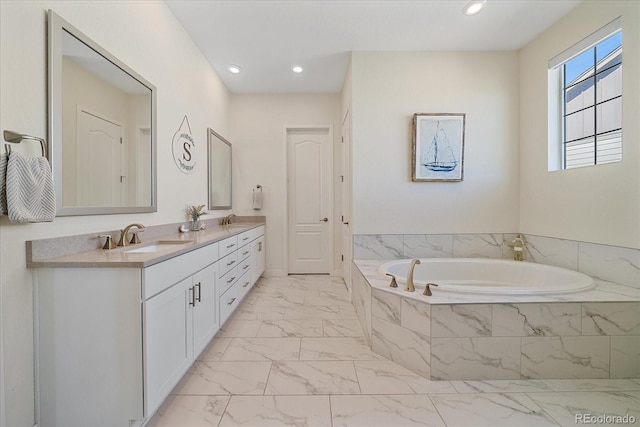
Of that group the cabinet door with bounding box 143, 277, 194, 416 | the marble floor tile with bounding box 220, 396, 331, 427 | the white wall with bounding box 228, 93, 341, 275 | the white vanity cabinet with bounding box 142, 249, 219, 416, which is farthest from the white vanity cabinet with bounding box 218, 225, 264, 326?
the marble floor tile with bounding box 220, 396, 331, 427

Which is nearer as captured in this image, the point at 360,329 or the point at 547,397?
the point at 547,397

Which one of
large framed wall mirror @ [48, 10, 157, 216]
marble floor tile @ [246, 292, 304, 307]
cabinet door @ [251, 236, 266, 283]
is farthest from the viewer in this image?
cabinet door @ [251, 236, 266, 283]

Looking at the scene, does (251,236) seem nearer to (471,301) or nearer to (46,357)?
(46,357)

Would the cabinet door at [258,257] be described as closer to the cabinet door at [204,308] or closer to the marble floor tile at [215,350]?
the marble floor tile at [215,350]

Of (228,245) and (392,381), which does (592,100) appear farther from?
(228,245)

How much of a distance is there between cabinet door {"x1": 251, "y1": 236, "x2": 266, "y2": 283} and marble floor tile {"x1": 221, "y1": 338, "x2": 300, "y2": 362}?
3.70 ft

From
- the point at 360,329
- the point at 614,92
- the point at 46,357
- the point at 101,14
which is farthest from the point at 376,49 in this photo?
the point at 46,357

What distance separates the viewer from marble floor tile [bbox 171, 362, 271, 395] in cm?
154

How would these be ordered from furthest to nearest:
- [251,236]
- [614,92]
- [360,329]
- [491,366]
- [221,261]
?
[251,236] < [360,329] < [221,261] < [614,92] < [491,366]

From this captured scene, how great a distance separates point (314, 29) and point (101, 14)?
1617mm

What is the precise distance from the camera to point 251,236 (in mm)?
3078

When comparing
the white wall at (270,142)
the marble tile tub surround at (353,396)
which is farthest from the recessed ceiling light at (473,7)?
the marble tile tub surround at (353,396)

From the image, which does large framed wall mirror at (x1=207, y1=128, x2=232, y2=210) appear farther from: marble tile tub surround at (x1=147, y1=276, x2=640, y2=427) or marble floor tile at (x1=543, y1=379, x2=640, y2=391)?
marble floor tile at (x1=543, y1=379, x2=640, y2=391)

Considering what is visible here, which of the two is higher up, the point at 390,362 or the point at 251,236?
the point at 251,236
